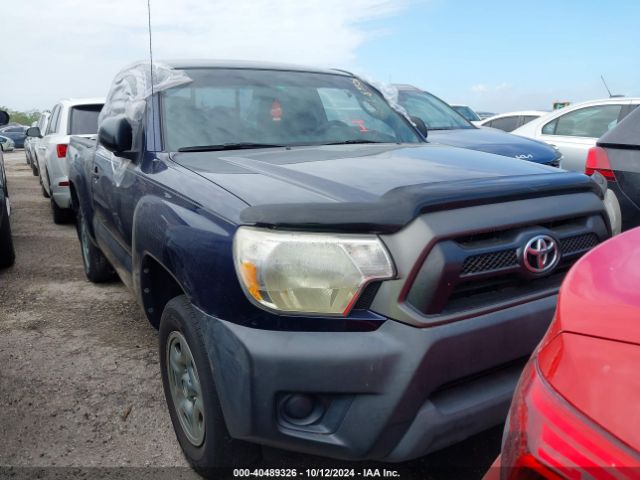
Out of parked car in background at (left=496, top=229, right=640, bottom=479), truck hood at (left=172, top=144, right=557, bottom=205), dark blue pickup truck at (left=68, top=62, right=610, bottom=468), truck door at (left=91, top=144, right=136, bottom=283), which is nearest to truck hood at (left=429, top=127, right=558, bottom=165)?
truck hood at (left=172, top=144, right=557, bottom=205)

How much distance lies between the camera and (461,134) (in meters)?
6.28

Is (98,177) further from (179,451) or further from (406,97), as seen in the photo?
(406,97)

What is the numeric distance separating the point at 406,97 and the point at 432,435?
607cm

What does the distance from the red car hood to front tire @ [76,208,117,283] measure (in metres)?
4.00

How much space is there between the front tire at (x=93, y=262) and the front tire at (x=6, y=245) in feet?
2.42

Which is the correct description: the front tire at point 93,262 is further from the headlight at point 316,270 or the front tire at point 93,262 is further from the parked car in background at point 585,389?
the parked car in background at point 585,389

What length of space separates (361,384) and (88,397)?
182cm

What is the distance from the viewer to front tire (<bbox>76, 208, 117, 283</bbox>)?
15.1ft

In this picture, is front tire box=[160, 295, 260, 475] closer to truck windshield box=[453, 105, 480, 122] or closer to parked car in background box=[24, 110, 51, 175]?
parked car in background box=[24, 110, 51, 175]

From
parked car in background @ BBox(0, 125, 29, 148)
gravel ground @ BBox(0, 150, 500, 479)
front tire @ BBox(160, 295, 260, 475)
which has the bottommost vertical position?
parked car in background @ BBox(0, 125, 29, 148)

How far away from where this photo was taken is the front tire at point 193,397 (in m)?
1.93

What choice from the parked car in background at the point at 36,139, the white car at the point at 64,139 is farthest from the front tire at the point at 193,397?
the parked car in background at the point at 36,139

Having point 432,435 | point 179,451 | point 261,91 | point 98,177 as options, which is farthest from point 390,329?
point 98,177

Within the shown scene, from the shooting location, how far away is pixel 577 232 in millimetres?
2086
